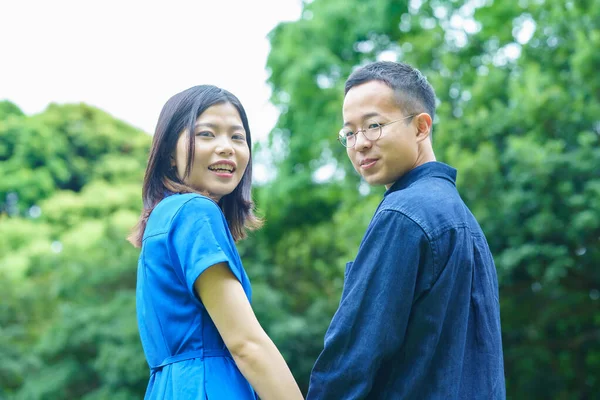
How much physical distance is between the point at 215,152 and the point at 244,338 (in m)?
0.57

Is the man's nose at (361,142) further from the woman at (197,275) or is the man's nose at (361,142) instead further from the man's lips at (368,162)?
the woman at (197,275)

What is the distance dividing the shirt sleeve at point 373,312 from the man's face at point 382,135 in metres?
0.26

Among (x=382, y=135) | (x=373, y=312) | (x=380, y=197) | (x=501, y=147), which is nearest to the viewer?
(x=373, y=312)

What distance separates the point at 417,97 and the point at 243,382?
958 mm

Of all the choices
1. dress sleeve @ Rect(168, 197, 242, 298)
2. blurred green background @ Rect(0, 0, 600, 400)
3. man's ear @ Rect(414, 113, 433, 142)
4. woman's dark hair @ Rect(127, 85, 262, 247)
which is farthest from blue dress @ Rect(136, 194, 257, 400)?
blurred green background @ Rect(0, 0, 600, 400)

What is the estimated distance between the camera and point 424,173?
209 cm

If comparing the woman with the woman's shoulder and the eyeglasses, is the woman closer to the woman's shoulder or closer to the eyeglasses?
the woman's shoulder

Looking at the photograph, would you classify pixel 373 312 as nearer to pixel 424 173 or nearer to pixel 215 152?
pixel 424 173

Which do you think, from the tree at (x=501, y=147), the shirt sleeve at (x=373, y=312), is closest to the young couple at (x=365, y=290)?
the shirt sleeve at (x=373, y=312)

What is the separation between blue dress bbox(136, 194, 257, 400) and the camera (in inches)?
74.4

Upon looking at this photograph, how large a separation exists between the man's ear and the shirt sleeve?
1.13ft

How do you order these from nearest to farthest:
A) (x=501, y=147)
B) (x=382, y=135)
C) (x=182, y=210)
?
(x=182, y=210) < (x=382, y=135) < (x=501, y=147)

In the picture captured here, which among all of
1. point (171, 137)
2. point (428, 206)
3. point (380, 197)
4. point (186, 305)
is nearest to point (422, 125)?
point (428, 206)

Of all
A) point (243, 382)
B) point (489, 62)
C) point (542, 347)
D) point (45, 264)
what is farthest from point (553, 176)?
point (45, 264)
